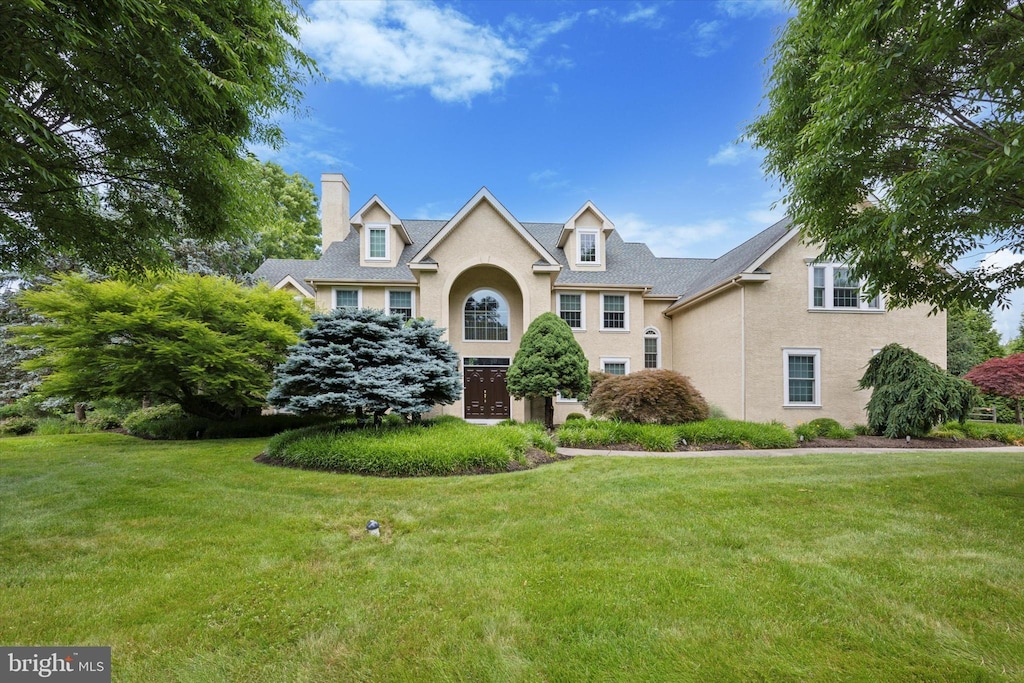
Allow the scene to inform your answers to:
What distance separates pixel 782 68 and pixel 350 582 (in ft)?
Result: 32.3

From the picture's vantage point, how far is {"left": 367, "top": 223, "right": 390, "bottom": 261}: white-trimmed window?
1711cm

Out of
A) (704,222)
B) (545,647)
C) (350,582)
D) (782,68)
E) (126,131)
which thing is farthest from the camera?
(704,222)

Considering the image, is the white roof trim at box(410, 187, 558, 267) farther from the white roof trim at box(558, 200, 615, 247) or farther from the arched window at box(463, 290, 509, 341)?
the white roof trim at box(558, 200, 615, 247)

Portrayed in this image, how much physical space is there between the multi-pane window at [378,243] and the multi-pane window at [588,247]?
7886 millimetres

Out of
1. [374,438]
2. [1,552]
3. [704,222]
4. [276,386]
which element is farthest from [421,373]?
[704,222]

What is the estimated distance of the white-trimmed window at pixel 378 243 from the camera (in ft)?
56.1

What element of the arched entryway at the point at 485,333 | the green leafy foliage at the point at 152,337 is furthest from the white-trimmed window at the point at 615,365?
the green leafy foliage at the point at 152,337

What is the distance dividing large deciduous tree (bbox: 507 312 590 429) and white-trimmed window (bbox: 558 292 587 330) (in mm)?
3246

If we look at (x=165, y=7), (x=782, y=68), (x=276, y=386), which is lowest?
(x=276, y=386)

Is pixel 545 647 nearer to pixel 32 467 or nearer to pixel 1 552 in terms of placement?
pixel 1 552

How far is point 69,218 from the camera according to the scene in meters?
5.85

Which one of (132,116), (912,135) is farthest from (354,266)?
(912,135)

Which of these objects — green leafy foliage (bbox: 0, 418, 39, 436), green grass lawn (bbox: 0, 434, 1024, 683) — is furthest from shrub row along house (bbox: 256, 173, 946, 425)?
green leafy foliage (bbox: 0, 418, 39, 436)

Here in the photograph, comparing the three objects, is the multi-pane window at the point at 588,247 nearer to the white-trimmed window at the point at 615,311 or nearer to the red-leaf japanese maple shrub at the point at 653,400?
the white-trimmed window at the point at 615,311
